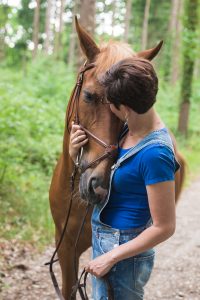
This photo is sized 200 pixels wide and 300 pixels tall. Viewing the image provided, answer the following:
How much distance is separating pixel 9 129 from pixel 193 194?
4.47 metres

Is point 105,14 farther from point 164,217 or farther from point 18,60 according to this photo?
point 164,217

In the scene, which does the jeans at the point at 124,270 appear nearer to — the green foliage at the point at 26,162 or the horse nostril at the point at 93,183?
the horse nostril at the point at 93,183

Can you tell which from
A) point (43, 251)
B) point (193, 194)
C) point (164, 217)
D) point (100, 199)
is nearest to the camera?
point (164, 217)

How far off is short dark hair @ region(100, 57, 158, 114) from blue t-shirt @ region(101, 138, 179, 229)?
206 mm

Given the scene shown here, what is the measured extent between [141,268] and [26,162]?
17.8ft

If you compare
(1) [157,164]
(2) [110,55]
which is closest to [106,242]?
(1) [157,164]

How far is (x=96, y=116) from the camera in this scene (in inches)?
97.4

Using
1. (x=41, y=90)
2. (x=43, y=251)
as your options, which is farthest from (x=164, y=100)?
(x=43, y=251)

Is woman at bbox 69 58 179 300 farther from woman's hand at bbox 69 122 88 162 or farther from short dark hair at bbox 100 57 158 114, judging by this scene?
woman's hand at bbox 69 122 88 162

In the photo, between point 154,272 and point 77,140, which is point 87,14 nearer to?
point 154,272

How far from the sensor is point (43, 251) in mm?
5223

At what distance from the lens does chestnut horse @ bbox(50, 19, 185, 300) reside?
7.32 ft

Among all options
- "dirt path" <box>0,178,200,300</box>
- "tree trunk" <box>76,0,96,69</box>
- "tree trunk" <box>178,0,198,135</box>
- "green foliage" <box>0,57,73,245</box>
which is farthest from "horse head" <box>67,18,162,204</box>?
"tree trunk" <box>178,0,198,135</box>

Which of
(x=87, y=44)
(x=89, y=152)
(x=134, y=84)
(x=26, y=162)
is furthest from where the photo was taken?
(x=26, y=162)
